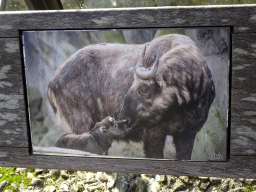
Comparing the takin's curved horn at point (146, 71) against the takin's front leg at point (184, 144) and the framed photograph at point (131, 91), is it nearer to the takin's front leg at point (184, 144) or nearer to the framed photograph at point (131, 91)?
the framed photograph at point (131, 91)

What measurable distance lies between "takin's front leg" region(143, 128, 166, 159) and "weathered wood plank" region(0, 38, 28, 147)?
75 centimetres

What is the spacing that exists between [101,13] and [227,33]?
68 centimetres

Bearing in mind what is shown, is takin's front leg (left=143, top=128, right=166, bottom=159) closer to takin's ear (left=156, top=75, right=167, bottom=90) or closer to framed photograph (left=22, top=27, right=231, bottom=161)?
framed photograph (left=22, top=27, right=231, bottom=161)

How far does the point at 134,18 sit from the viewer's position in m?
1.21

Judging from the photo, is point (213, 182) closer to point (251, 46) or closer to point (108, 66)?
point (251, 46)

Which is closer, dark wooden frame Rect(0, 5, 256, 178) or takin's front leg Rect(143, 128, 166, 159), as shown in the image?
dark wooden frame Rect(0, 5, 256, 178)

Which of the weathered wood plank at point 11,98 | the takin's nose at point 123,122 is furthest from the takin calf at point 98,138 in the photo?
the weathered wood plank at point 11,98

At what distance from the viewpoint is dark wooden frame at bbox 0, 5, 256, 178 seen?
3.83ft

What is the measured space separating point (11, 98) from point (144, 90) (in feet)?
2.66

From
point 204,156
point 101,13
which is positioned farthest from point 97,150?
point 101,13

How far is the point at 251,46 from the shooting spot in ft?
3.83

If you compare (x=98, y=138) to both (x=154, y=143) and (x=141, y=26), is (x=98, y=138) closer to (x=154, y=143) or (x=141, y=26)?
(x=154, y=143)

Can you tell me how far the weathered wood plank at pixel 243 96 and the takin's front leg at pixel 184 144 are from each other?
228 mm

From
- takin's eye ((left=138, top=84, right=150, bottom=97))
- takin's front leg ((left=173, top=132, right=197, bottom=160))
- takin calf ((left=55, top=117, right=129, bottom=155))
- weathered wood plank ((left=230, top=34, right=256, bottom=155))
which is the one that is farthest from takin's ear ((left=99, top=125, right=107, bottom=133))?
weathered wood plank ((left=230, top=34, right=256, bottom=155))
